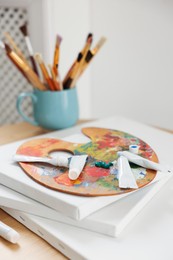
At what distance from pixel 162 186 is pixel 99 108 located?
1.69 feet

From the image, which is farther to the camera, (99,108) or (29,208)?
(99,108)

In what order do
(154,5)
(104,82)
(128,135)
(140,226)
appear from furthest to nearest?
1. (104,82)
2. (154,5)
3. (128,135)
4. (140,226)

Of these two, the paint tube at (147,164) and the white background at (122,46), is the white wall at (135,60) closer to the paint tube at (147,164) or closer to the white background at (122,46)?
the white background at (122,46)

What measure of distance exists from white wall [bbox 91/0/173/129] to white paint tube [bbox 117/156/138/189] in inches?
16.0

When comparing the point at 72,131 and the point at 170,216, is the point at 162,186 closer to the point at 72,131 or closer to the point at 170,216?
the point at 170,216

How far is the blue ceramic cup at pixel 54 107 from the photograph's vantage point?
641 mm

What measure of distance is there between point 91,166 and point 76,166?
0.03 metres

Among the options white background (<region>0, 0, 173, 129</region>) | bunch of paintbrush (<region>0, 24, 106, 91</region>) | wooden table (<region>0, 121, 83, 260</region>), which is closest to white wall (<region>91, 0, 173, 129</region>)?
white background (<region>0, 0, 173, 129</region>)

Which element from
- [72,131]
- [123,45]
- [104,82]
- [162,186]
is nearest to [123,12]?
[123,45]

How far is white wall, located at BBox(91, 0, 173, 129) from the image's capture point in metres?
0.78

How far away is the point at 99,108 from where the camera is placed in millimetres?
944

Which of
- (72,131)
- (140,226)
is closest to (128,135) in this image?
(72,131)

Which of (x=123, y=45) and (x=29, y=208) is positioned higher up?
(x=123, y=45)

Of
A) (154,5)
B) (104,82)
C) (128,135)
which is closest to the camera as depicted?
(128,135)
